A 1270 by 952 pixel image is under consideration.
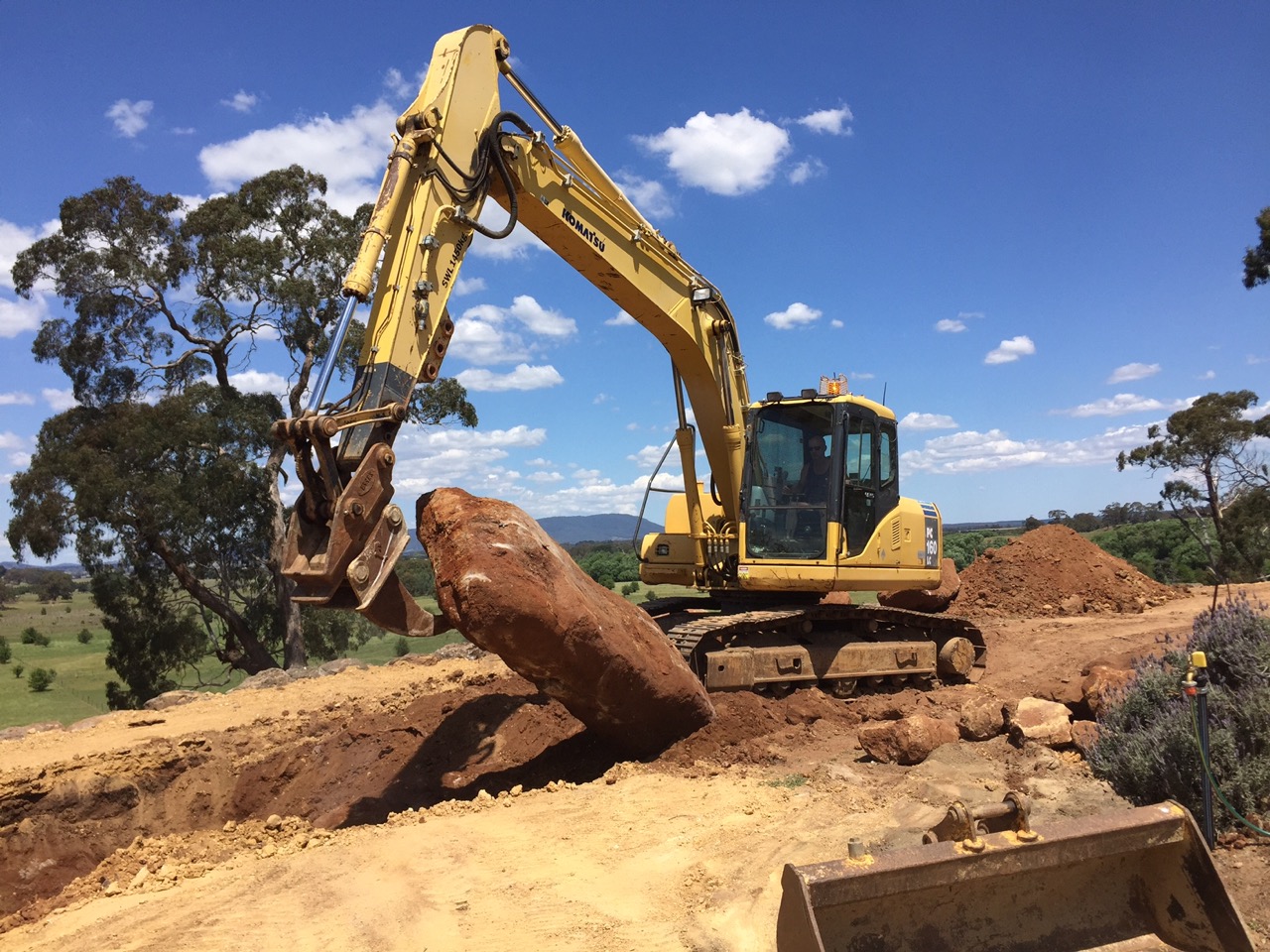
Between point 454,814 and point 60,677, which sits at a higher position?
point 454,814

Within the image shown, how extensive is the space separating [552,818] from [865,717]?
4184mm

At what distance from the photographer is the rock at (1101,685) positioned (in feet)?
23.3

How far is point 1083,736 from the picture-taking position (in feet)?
22.5

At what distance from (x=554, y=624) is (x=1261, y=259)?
2886 centimetres

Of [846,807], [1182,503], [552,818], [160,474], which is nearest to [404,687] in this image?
[552,818]

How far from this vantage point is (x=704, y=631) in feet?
28.5

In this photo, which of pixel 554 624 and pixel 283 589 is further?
pixel 283 589

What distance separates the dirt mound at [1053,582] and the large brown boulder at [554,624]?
12946 mm

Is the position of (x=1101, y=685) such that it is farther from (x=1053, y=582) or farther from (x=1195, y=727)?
(x=1053, y=582)

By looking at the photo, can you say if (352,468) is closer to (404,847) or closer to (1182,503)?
(404,847)

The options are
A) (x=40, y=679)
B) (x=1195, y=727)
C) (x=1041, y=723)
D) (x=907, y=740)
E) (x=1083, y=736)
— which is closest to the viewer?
(x=1195, y=727)

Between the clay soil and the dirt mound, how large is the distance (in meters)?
6.78

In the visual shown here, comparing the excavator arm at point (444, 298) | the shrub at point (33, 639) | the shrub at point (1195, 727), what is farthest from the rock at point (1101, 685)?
the shrub at point (33, 639)

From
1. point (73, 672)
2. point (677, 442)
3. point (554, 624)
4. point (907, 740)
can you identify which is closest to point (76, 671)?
point (73, 672)
